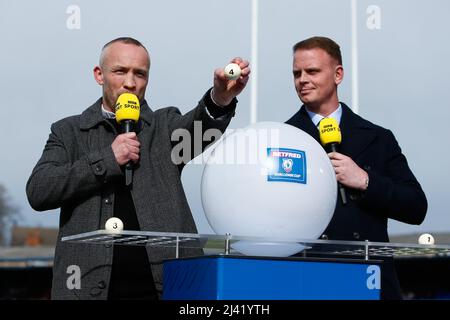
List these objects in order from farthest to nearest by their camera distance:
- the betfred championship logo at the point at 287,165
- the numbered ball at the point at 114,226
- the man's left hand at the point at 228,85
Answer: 1. the man's left hand at the point at 228,85
2. the betfred championship logo at the point at 287,165
3. the numbered ball at the point at 114,226

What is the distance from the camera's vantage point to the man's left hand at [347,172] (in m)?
3.43

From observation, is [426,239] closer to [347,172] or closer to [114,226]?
[347,172]

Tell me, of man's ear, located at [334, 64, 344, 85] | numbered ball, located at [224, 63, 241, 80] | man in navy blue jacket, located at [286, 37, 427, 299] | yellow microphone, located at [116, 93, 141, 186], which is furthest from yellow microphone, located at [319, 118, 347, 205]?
yellow microphone, located at [116, 93, 141, 186]

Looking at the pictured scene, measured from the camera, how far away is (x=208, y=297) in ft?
9.44

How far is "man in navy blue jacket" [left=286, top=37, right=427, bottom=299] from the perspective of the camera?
366 centimetres

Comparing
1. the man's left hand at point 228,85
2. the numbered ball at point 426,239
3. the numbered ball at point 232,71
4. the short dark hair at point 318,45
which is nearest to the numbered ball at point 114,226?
the numbered ball at point 232,71

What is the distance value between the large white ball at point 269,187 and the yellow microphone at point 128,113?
42 centimetres

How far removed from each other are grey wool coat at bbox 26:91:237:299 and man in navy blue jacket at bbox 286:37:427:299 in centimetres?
54

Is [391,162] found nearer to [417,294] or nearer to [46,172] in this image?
[46,172]

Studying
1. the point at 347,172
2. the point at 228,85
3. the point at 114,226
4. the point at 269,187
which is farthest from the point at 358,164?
the point at 114,226

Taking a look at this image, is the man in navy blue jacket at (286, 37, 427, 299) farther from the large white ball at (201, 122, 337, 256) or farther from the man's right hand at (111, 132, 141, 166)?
the man's right hand at (111, 132, 141, 166)

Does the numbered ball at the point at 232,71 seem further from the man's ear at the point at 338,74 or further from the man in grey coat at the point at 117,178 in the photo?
the man's ear at the point at 338,74
